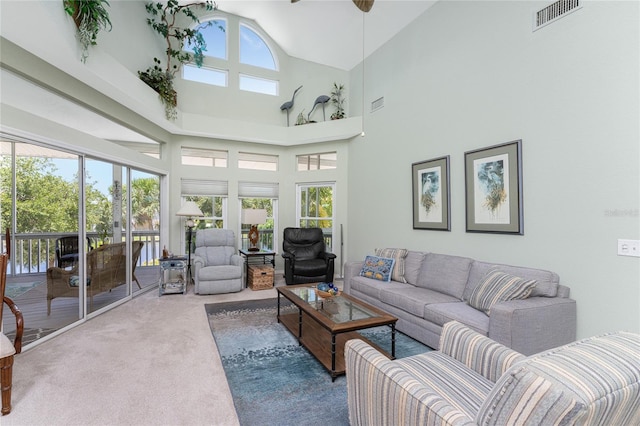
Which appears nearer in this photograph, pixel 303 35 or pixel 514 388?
pixel 514 388

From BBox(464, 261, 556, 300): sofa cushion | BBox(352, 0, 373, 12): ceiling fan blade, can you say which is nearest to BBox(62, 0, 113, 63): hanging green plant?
BBox(352, 0, 373, 12): ceiling fan blade

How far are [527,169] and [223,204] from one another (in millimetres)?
4999

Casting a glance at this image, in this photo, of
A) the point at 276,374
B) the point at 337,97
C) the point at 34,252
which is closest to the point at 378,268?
the point at 276,374

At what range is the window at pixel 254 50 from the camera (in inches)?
236

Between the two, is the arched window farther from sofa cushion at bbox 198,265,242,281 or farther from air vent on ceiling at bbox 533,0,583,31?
air vent on ceiling at bbox 533,0,583,31

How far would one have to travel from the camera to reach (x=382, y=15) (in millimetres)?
4301

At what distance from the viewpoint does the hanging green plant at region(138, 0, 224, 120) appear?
4609mm

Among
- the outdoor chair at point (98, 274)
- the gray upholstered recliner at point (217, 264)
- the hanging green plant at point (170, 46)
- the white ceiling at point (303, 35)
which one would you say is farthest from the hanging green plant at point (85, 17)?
the gray upholstered recliner at point (217, 264)

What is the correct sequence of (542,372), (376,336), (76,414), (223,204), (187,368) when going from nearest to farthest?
(542,372) → (76,414) → (187,368) → (376,336) → (223,204)

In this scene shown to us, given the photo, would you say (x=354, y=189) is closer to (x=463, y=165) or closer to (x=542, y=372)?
(x=463, y=165)

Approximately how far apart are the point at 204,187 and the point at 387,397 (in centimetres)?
532

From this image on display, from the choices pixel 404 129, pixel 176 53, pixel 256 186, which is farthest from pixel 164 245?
pixel 404 129

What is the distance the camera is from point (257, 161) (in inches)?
246

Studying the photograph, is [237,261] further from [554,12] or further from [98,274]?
[554,12]
